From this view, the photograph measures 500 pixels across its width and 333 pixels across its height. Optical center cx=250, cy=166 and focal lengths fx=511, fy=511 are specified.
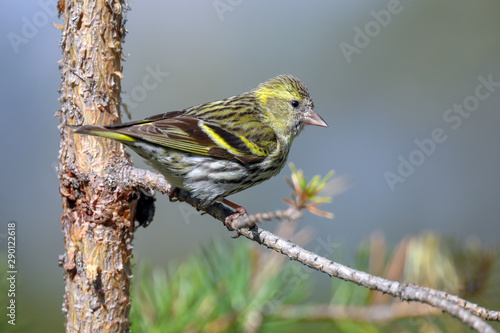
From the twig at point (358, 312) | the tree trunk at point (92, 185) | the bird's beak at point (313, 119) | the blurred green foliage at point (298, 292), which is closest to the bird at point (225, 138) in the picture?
the bird's beak at point (313, 119)

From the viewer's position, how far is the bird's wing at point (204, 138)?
2002 millimetres

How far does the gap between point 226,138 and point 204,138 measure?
117 mm

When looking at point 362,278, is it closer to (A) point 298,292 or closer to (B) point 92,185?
(A) point 298,292

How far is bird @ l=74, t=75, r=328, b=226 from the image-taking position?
1978 millimetres

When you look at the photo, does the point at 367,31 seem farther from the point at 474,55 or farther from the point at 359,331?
the point at 359,331

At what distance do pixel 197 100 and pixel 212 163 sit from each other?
2.14 m

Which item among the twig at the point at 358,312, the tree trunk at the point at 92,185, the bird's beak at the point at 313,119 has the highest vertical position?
the bird's beak at the point at 313,119

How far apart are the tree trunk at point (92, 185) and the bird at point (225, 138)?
4.7 inches

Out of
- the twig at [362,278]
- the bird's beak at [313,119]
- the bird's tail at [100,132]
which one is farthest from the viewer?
the bird's beak at [313,119]

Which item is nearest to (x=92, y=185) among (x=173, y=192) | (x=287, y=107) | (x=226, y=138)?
(x=173, y=192)

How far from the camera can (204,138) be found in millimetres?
2150

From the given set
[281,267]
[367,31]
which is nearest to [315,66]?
[367,31]

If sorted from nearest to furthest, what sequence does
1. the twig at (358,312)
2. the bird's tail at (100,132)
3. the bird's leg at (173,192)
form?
the bird's tail at (100,132) → the twig at (358,312) → the bird's leg at (173,192)

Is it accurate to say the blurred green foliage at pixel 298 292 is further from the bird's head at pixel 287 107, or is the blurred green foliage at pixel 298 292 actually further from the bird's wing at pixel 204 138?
the bird's head at pixel 287 107
